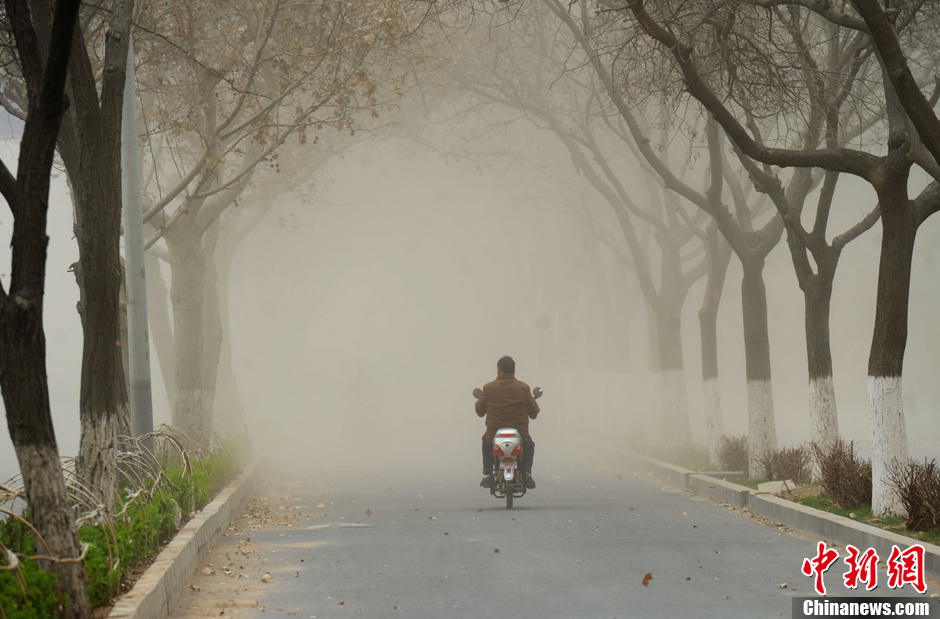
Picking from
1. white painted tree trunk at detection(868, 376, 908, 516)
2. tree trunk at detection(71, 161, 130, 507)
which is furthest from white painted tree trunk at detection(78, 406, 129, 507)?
white painted tree trunk at detection(868, 376, 908, 516)

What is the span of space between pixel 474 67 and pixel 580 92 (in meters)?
4.02

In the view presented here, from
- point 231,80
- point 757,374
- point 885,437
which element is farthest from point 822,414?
point 231,80

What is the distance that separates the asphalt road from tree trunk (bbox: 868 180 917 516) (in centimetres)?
122

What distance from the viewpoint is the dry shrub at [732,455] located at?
20781 mm

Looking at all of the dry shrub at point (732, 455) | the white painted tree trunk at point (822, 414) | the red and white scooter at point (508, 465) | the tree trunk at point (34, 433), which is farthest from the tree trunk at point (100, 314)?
the dry shrub at point (732, 455)

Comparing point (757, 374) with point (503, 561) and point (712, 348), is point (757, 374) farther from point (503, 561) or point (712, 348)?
point (503, 561)

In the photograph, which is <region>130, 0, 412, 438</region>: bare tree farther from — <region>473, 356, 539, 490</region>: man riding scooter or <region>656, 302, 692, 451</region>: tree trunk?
<region>656, 302, 692, 451</region>: tree trunk

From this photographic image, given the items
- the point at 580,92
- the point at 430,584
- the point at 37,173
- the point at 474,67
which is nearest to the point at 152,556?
the point at 430,584

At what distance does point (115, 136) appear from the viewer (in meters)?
12.8

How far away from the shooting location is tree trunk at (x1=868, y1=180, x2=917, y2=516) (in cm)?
1368

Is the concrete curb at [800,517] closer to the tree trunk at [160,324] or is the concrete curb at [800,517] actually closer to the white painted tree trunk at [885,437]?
the white painted tree trunk at [885,437]

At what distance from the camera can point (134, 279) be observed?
647 inches

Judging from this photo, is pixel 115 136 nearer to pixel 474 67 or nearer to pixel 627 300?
pixel 474 67

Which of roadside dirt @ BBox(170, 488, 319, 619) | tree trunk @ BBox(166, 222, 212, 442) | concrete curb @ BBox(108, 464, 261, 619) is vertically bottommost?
roadside dirt @ BBox(170, 488, 319, 619)
